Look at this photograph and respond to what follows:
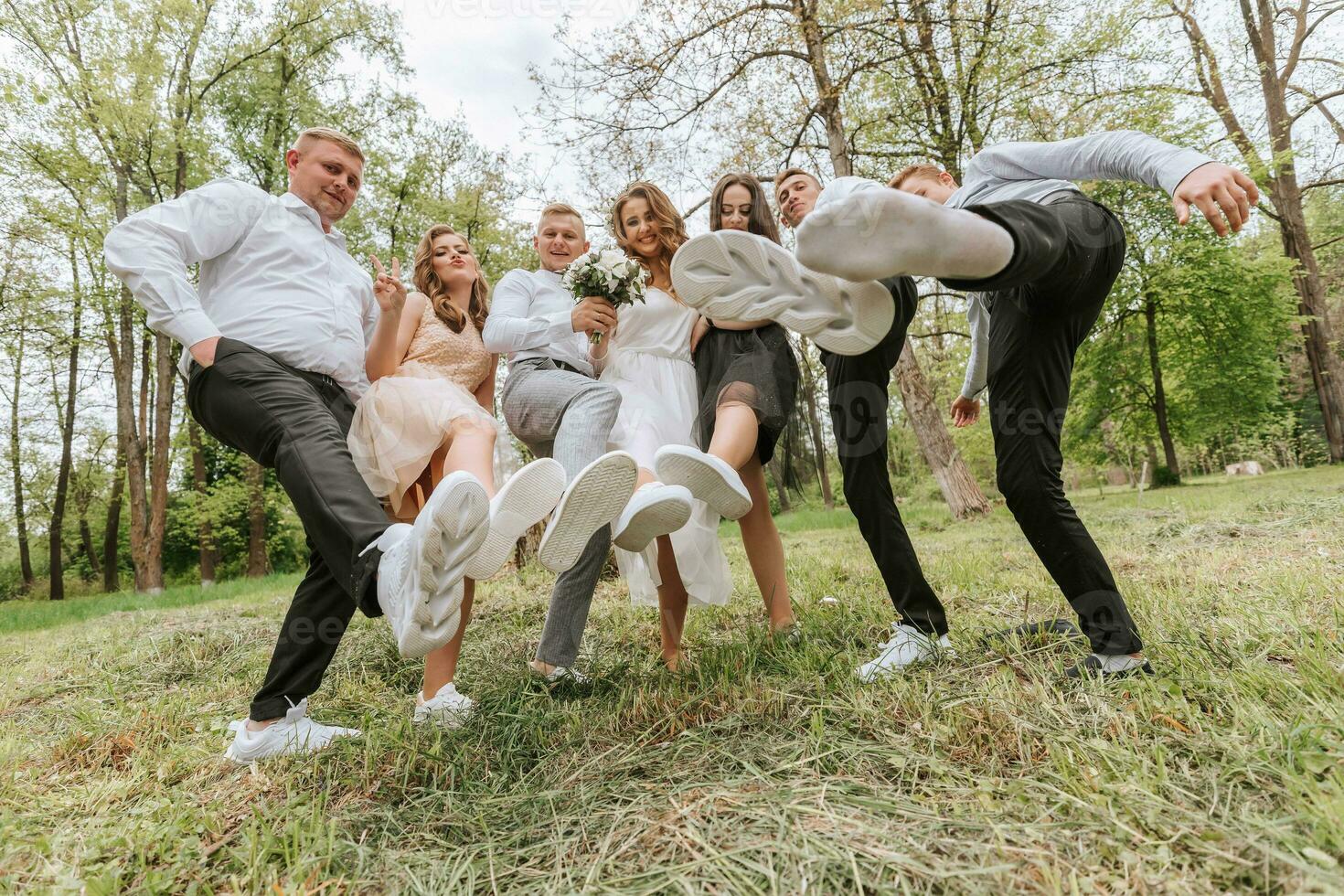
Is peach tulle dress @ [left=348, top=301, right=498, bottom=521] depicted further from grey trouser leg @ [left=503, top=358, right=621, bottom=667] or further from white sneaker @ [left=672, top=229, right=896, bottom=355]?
white sneaker @ [left=672, top=229, right=896, bottom=355]

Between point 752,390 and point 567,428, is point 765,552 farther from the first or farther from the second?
point 567,428

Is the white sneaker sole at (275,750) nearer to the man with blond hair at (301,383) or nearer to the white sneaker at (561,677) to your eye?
the man with blond hair at (301,383)

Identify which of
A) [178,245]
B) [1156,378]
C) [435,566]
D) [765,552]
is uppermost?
[1156,378]

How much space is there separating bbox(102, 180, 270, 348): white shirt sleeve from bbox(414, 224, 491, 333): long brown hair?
28.9 inches

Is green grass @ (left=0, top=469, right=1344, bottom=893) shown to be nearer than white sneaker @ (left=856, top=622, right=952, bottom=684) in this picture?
Yes

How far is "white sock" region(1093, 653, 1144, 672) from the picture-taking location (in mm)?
1881

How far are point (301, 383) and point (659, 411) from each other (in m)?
1.36

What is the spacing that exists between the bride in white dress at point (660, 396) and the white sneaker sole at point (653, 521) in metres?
0.37

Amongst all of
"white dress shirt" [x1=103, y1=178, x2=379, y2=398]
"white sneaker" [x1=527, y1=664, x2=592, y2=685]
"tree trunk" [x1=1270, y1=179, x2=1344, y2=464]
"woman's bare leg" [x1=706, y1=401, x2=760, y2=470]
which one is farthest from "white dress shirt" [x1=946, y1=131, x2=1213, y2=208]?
"tree trunk" [x1=1270, y1=179, x2=1344, y2=464]

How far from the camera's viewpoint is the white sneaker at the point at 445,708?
2213mm

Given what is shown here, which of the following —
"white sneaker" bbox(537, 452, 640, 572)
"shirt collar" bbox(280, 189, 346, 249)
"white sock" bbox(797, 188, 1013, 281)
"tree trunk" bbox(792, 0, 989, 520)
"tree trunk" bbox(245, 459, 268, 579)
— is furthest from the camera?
"tree trunk" bbox(245, 459, 268, 579)

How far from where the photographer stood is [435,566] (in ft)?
5.22

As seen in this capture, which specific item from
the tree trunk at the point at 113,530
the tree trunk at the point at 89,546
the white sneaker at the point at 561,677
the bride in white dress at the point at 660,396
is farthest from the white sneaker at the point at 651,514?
the tree trunk at the point at 89,546

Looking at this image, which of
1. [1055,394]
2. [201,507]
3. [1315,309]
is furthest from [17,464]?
[1315,309]
